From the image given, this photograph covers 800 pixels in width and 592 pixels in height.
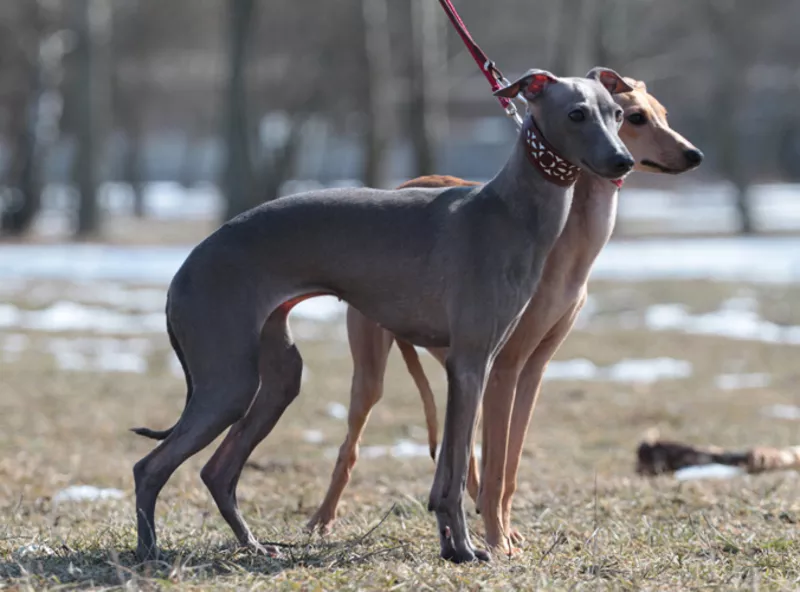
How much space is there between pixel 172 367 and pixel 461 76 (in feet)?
111

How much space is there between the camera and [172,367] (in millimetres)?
12953

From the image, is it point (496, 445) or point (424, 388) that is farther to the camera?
point (424, 388)

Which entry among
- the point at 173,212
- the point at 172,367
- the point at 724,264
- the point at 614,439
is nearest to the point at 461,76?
the point at 173,212

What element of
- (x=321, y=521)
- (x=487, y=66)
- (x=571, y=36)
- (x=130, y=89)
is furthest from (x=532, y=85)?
(x=130, y=89)

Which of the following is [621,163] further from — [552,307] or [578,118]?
[552,307]

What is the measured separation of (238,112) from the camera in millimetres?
29516

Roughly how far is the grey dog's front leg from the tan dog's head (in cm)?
135

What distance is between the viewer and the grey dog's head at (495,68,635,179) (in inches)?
184

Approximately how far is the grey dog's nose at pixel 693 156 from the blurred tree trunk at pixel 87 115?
1009 inches

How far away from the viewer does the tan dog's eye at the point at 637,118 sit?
18.6 ft

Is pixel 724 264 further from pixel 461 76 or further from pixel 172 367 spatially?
pixel 461 76

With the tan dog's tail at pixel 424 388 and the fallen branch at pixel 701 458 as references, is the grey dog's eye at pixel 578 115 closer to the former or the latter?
the tan dog's tail at pixel 424 388

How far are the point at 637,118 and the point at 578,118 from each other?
3.20 ft

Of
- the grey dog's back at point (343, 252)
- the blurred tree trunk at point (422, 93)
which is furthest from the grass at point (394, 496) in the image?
the blurred tree trunk at point (422, 93)
